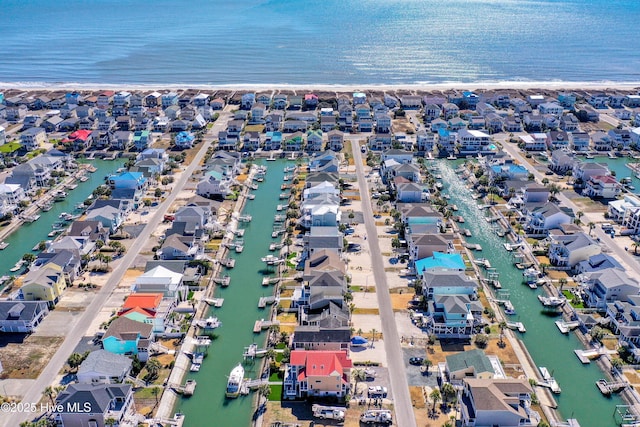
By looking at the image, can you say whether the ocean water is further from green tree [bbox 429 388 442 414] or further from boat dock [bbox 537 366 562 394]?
green tree [bbox 429 388 442 414]

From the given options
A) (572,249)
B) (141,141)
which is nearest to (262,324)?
(572,249)

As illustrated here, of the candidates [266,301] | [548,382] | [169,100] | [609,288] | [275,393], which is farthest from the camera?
[169,100]

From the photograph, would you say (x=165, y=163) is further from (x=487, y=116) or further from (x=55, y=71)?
(x=55, y=71)

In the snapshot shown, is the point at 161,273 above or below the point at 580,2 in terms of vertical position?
below

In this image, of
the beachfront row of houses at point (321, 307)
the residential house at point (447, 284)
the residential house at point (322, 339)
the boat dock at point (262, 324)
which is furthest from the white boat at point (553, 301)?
the boat dock at point (262, 324)

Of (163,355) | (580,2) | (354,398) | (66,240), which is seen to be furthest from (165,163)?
(580,2)

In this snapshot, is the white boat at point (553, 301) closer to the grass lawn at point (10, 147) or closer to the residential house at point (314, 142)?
the residential house at point (314, 142)

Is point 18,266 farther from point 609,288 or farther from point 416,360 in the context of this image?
point 609,288
